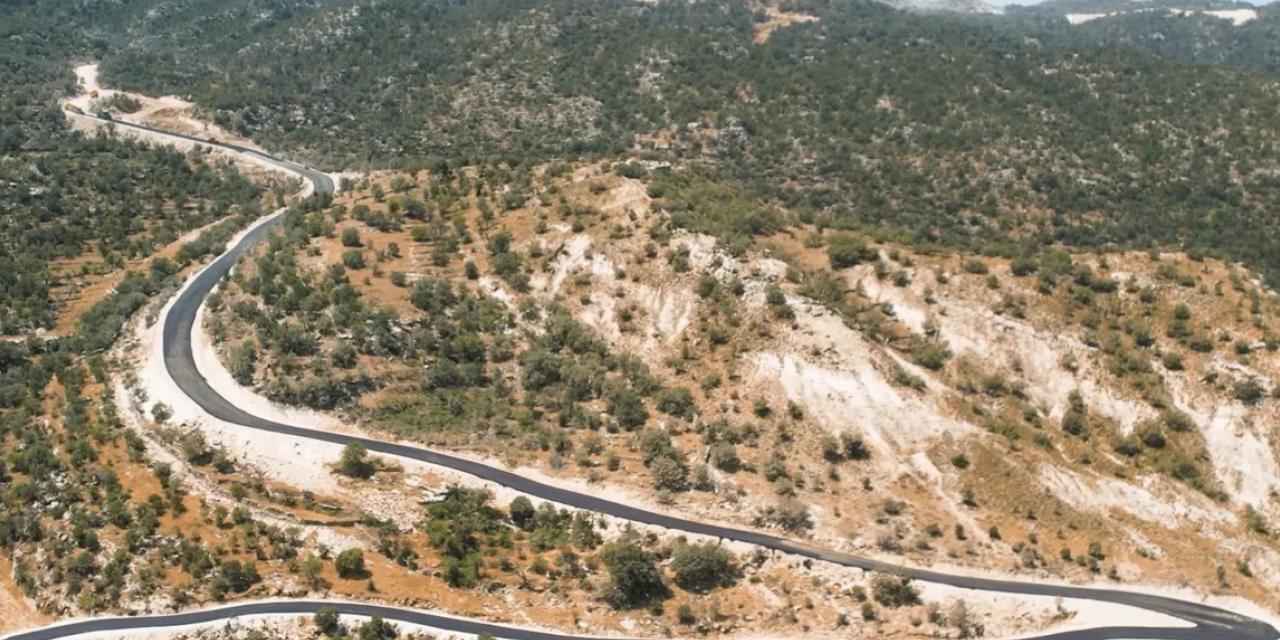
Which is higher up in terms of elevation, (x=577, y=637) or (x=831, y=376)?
(x=831, y=376)

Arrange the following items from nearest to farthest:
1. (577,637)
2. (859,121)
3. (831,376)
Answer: (577,637) → (831,376) → (859,121)

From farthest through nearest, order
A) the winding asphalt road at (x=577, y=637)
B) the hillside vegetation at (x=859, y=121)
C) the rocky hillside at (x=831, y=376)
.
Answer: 1. the hillside vegetation at (x=859, y=121)
2. the rocky hillside at (x=831, y=376)
3. the winding asphalt road at (x=577, y=637)

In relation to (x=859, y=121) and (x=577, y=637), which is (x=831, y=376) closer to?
(x=577, y=637)

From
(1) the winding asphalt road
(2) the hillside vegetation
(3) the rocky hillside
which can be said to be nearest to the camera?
(1) the winding asphalt road

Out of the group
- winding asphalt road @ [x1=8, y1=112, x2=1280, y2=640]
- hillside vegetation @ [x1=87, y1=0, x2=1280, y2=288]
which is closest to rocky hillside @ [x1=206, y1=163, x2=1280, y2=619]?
winding asphalt road @ [x1=8, y1=112, x2=1280, y2=640]

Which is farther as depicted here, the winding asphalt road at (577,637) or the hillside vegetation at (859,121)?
the hillside vegetation at (859,121)

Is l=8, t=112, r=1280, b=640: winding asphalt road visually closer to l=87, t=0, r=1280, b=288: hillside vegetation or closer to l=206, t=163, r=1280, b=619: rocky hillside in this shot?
l=206, t=163, r=1280, b=619: rocky hillside

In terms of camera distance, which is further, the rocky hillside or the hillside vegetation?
the hillside vegetation

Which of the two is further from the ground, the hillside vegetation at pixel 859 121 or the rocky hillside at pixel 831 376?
the hillside vegetation at pixel 859 121

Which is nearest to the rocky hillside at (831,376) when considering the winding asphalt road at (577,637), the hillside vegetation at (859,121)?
the winding asphalt road at (577,637)

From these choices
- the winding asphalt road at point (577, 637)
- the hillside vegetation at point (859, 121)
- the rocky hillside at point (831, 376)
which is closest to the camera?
the winding asphalt road at point (577, 637)

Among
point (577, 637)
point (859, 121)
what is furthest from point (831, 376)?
point (859, 121)

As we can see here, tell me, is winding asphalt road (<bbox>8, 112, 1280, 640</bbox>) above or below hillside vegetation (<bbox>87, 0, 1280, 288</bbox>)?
below

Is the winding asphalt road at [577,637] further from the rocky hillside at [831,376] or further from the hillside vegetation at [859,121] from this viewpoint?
the hillside vegetation at [859,121]
